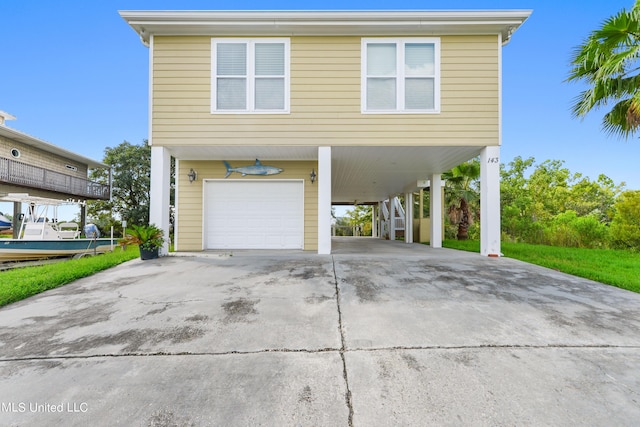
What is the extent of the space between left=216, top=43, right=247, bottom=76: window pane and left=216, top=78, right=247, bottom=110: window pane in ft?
0.63

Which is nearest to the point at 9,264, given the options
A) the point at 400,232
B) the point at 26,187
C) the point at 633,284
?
the point at 26,187

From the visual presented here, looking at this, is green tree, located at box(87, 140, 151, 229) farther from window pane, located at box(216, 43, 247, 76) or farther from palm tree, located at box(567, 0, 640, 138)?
palm tree, located at box(567, 0, 640, 138)

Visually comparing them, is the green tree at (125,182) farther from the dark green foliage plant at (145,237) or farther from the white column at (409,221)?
the white column at (409,221)

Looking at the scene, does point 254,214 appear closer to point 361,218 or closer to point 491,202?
point 491,202

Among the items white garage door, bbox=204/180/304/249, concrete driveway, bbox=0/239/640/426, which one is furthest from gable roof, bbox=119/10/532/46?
concrete driveway, bbox=0/239/640/426

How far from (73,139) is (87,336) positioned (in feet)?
79.8

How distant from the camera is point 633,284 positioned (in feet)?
12.5

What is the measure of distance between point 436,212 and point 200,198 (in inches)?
294

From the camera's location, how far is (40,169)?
535 inches

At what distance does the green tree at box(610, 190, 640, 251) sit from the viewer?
29.4 feet

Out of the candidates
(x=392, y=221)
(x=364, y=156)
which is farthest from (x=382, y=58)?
(x=392, y=221)

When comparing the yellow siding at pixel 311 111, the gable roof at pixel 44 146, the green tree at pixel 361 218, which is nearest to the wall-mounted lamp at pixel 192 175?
the yellow siding at pixel 311 111

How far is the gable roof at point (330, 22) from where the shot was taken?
5883 mm

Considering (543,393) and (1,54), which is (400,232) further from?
(1,54)
